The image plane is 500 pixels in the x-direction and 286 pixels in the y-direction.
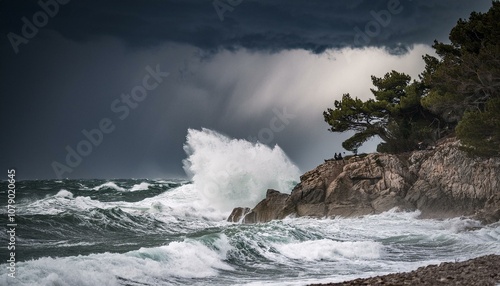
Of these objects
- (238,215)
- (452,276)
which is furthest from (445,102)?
(452,276)

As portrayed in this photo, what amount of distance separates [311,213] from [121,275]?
61.0ft

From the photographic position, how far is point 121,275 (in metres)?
14.4

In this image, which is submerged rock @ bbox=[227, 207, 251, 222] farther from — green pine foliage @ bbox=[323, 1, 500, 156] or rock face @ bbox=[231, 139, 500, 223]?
green pine foliage @ bbox=[323, 1, 500, 156]

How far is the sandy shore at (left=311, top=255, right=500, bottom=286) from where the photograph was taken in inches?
424

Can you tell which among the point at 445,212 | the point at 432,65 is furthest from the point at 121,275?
the point at 432,65

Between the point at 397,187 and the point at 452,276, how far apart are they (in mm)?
20274

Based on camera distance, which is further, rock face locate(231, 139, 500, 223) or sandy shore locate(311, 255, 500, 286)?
rock face locate(231, 139, 500, 223)

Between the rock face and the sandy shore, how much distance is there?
14.6 metres

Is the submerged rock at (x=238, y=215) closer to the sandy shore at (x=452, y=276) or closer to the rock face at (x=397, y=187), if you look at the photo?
the rock face at (x=397, y=187)

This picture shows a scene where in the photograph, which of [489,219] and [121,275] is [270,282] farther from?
[489,219]

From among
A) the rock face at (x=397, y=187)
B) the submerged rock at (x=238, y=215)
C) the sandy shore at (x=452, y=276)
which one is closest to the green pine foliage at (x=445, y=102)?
the rock face at (x=397, y=187)

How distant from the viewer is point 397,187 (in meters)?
31.2

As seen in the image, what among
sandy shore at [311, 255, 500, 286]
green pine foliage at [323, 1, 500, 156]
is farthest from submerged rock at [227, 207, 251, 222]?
sandy shore at [311, 255, 500, 286]

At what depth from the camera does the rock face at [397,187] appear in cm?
2886
